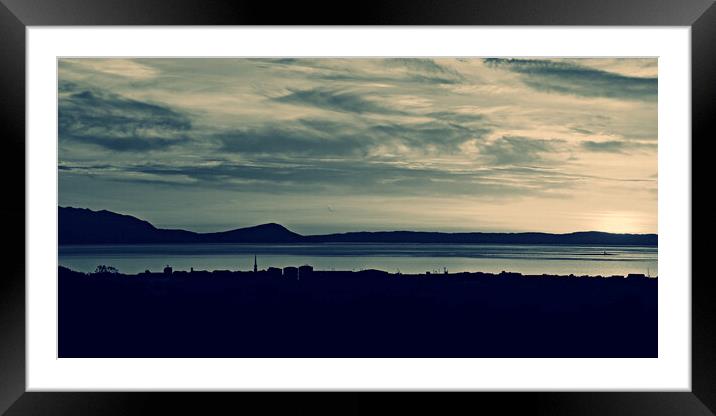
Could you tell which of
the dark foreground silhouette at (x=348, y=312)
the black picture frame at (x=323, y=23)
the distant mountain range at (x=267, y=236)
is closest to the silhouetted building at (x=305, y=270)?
the dark foreground silhouette at (x=348, y=312)

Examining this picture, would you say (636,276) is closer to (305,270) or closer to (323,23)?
(305,270)

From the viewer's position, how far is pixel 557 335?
149 inches

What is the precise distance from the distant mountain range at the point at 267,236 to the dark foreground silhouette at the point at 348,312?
0.24 metres

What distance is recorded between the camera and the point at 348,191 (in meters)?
3.31

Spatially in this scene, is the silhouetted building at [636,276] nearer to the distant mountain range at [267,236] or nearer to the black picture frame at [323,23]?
the distant mountain range at [267,236]

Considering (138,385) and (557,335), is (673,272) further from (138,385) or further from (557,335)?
(557,335)

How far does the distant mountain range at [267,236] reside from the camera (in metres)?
3.01

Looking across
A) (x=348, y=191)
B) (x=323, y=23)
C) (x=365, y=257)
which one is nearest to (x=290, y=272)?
(x=365, y=257)

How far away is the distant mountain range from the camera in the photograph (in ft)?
9.87

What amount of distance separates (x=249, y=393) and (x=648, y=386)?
117 centimetres

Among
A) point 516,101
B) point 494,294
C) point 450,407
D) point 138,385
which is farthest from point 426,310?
point 138,385

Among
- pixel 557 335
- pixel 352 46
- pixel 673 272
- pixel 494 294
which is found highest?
pixel 352 46

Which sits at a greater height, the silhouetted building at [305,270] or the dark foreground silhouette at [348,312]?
the silhouetted building at [305,270]

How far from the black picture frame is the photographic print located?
3.03 feet
